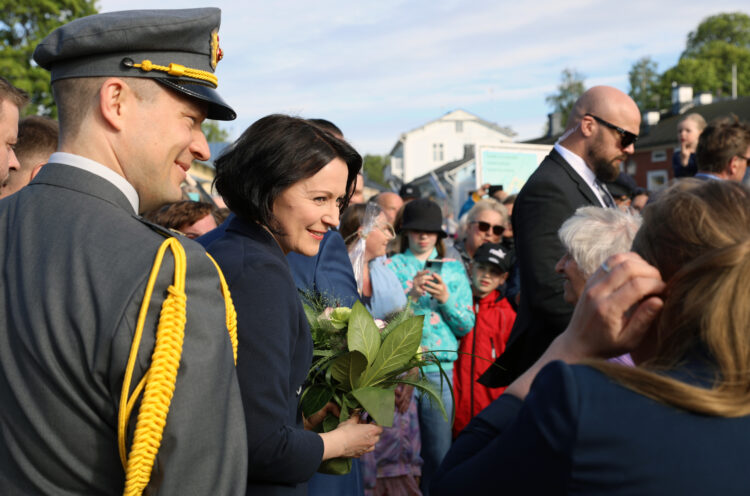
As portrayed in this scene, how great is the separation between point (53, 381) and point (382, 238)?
4268 mm

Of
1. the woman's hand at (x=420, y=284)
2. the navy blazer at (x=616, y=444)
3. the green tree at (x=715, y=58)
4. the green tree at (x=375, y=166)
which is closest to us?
the navy blazer at (x=616, y=444)

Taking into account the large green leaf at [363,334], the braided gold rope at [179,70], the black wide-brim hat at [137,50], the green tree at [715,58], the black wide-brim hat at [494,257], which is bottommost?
the black wide-brim hat at [494,257]

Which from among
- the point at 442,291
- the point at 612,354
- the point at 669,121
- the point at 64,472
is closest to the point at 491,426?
the point at 612,354

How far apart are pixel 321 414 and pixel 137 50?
62.0 inches

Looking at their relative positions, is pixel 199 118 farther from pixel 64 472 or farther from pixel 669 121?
pixel 669 121

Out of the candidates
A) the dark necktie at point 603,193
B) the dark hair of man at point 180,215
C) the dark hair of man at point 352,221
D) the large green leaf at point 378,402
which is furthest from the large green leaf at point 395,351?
the dark hair of man at point 352,221

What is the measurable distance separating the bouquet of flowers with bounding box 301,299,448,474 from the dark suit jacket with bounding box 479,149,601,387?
39.5 inches

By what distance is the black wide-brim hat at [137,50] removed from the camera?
1801mm

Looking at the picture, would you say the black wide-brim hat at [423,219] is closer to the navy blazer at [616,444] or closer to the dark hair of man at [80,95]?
the dark hair of man at [80,95]

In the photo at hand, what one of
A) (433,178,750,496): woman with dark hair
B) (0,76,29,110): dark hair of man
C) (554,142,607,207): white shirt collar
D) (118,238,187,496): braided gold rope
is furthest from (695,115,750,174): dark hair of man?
(118,238,187,496): braided gold rope

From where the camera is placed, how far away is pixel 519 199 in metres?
4.18

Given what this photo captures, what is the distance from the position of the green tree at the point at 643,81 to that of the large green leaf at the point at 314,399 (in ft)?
221

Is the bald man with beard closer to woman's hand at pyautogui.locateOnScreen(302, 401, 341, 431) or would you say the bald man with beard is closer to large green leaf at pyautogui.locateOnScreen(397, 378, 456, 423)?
large green leaf at pyautogui.locateOnScreen(397, 378, 456, 423)

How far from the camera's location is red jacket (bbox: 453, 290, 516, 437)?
19.1 ft
